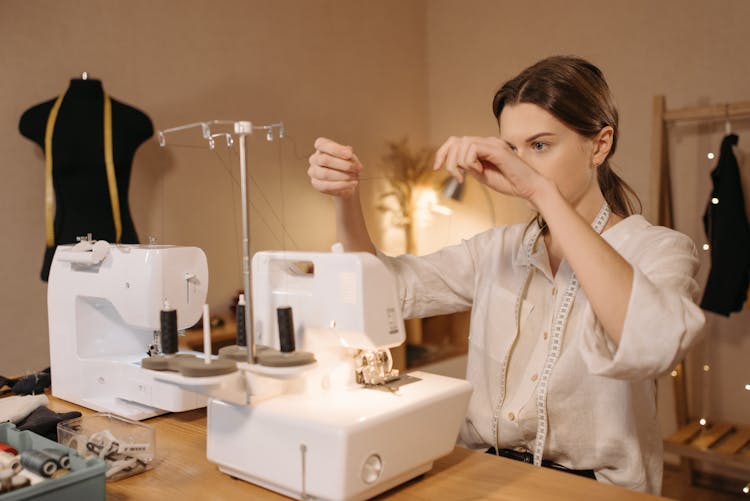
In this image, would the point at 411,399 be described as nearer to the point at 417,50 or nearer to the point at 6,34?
the point at 6,34

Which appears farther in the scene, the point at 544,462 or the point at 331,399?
the point at 544,462

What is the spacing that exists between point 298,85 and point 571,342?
280cm

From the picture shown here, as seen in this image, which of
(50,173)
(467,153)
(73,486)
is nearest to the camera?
(73,486)

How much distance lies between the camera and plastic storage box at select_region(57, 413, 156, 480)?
3.80 feet

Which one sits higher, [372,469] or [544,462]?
[372,469]

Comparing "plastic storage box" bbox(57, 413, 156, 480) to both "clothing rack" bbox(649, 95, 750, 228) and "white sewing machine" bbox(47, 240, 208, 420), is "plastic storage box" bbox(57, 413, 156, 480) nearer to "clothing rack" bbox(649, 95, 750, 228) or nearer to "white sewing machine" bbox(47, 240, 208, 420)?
"white sewing machine" bbox(47, 240, 208, 420)

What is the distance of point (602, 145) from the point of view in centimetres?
147

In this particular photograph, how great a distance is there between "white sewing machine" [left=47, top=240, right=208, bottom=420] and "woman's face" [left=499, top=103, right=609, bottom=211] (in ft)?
2.50

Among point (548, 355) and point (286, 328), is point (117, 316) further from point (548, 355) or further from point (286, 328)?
point (548, 355)

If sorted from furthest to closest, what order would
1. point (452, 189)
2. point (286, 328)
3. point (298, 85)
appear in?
point (452, 189)
point (298, 85)
point (286, 328)

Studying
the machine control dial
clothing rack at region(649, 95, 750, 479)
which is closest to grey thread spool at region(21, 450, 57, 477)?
the machine control dial

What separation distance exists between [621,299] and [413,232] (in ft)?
11.3

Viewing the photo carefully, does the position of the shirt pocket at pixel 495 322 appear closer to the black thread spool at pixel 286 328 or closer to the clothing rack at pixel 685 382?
the black thread spool at pixel 286 328

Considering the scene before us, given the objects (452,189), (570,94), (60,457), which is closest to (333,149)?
(570,94)
